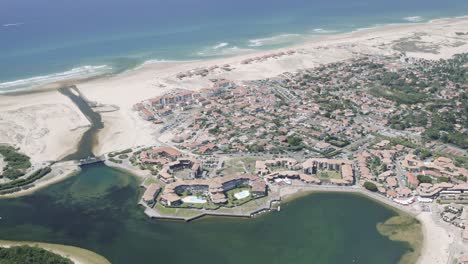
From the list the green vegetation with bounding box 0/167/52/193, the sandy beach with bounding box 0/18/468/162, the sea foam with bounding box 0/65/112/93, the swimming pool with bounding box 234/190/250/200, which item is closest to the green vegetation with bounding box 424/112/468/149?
the swimming pool with bounding box 234/190/250/200

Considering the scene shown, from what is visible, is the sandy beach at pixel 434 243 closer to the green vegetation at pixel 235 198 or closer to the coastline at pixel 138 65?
the green vegetation at pixel 235 198

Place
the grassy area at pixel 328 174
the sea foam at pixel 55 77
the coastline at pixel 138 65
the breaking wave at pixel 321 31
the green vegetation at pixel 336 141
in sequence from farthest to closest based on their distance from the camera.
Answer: the breaking wave at pixel 321 31 < the coastline at pixel 138 65 < the sea foam at pixel 55 77 < the green vegetation at pixel 336 141 < the grassy area at pixel 328 174

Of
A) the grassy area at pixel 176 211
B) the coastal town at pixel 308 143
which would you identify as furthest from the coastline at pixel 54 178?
the grassy area at pixel 176 211

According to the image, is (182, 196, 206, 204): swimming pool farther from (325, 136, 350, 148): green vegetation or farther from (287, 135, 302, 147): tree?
(325, 136, 350, 148): green vegetation

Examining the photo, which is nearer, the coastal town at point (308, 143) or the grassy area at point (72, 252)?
the grassy area at point (72, 252)

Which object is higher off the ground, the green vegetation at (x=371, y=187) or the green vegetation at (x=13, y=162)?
the green vegetation at (x=13, y=162)

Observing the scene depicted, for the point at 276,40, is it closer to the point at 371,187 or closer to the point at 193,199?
the point at 371,187

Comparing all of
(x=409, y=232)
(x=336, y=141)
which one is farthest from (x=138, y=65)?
(x=409, y=232)
